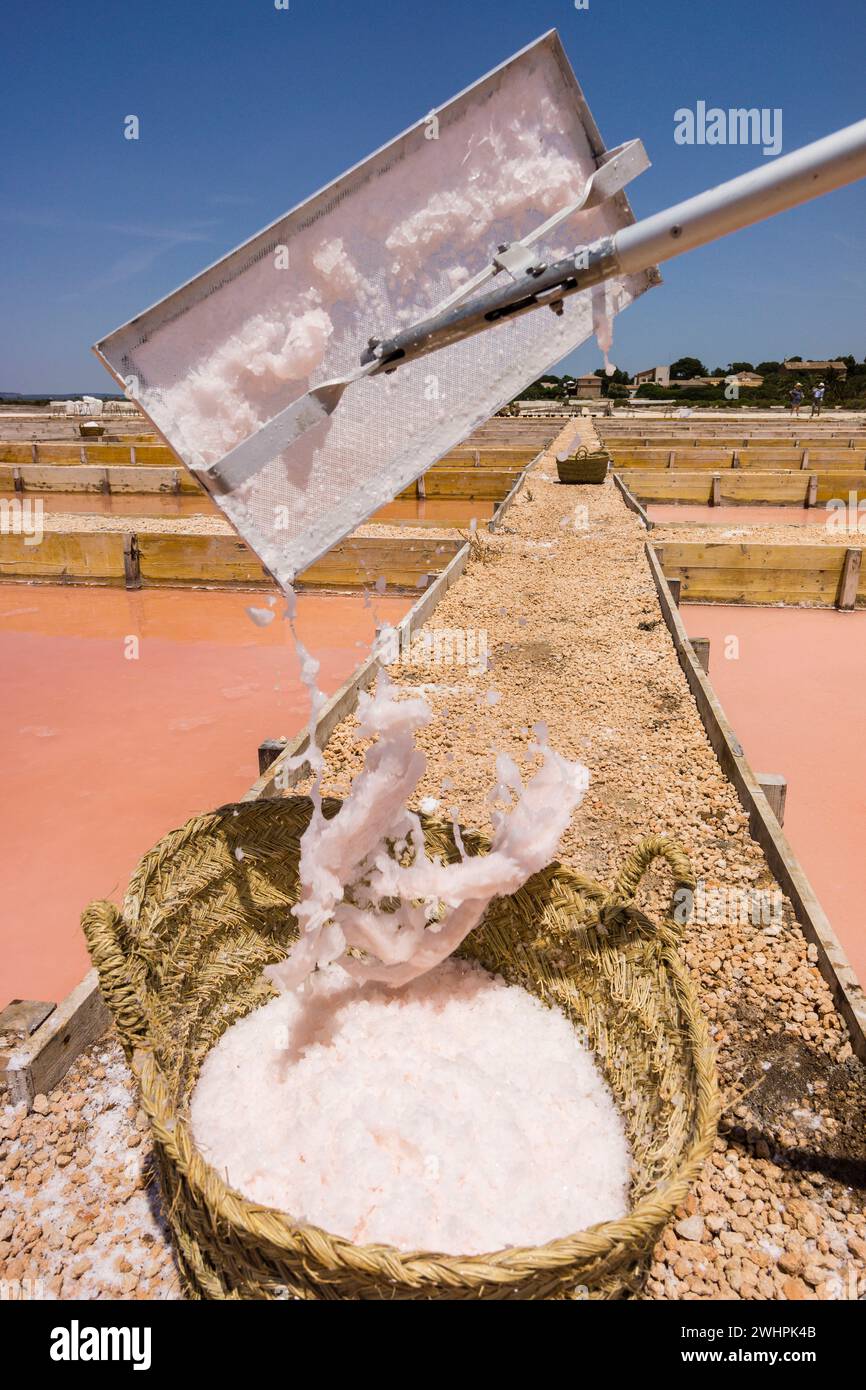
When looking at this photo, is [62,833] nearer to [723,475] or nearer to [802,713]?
[802,713]

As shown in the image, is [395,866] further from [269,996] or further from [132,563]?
[132,563]

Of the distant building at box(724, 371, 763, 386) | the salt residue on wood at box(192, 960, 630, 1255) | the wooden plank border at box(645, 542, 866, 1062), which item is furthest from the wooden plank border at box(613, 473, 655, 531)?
the distant building at box(724, 371, 763, 386)

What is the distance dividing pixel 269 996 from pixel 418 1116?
74 centimetres

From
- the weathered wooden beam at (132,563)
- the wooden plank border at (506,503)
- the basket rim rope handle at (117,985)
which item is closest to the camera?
the basket rim rope handle at (117,985)

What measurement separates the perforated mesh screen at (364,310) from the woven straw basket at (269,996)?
1019 mm

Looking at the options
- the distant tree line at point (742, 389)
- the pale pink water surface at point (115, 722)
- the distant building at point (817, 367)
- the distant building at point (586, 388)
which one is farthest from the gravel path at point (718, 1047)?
the distant building at point (586, 388)

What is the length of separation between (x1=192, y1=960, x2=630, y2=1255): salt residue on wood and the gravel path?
265 mm

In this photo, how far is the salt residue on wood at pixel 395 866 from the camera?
6.72ft

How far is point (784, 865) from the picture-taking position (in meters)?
2.98

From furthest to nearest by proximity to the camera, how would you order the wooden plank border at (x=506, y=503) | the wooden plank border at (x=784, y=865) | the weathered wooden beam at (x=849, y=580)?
the wooden plank border at (x=506, y=503) → the weathered wooden beam at (x=849, y=580) → the wooden plank border at (x=784, y=865)

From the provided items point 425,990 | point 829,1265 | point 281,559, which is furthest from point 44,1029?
point 829,1265

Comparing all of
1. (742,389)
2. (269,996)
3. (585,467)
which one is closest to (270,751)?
(269,996)

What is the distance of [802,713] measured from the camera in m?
5.39

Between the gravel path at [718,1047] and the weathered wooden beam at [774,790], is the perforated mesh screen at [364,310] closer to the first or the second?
the gravel path at [718,1047]
